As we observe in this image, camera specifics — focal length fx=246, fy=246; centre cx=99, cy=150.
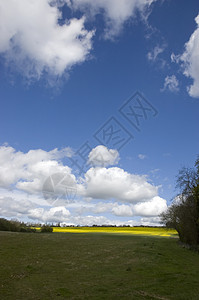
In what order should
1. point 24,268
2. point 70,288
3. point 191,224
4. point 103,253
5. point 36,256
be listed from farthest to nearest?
1. point 191,224
2. point 103,253
3. point 36,256
4. point 24,268
5. point 70,288

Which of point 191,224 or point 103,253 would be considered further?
point 191,224

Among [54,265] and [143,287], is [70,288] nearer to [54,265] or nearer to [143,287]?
[143,287]

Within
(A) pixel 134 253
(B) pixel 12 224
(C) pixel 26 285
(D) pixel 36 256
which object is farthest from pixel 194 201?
(B) pixel 12 224

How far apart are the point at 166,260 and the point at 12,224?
44204mm

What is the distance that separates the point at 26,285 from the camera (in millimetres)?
13867

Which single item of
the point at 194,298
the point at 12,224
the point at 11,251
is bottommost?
the point at 194,298

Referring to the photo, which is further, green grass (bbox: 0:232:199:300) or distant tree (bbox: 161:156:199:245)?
distant tree (bbox: 161:156:199:245)

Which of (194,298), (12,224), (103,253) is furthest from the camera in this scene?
(12,224)

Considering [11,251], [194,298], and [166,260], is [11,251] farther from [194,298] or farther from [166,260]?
[194,298]

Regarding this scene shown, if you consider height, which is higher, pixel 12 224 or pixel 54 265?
pixel 12 224

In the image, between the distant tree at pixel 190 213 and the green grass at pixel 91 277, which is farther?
the distant tree at pixel 190 213

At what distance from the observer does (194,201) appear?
3969 cm

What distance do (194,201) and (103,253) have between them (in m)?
20.6

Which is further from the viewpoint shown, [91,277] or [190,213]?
[190,213]
